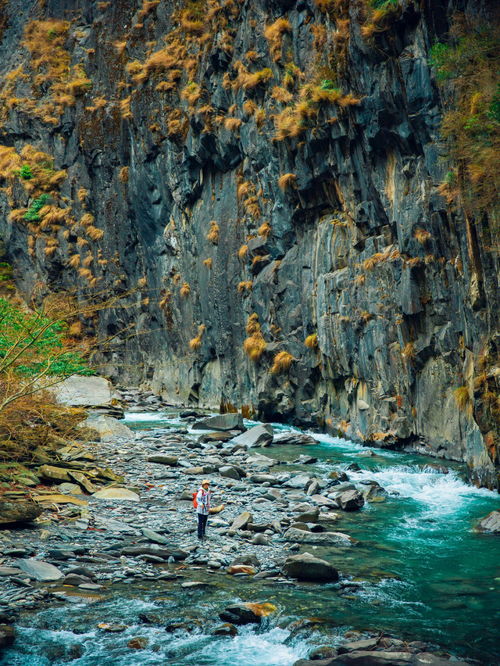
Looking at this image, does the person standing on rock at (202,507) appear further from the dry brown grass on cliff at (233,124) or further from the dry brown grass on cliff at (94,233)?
the dry brown grass on cliff at (94,233)

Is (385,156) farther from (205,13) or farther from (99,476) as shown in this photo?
(205,13)

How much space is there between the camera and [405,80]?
20266mm

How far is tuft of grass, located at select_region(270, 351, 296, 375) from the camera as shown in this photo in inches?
1148

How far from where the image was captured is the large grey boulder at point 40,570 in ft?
30.0

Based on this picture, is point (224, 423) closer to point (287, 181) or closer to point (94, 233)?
point (287, 181)

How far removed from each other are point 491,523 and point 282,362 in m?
17.1

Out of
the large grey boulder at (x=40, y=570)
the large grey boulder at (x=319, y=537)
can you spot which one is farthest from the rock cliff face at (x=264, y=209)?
the large grey boulder at (x=40, y=570)

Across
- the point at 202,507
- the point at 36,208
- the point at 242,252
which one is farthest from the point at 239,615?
the point at 36,208

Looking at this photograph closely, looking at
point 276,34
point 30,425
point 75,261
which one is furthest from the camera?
point 75,261

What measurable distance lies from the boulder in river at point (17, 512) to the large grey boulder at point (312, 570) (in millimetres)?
4959

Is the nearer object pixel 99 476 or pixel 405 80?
pixel 99 476

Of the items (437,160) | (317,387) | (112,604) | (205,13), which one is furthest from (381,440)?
(205,13)

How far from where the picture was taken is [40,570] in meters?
9.27

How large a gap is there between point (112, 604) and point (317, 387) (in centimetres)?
2034
